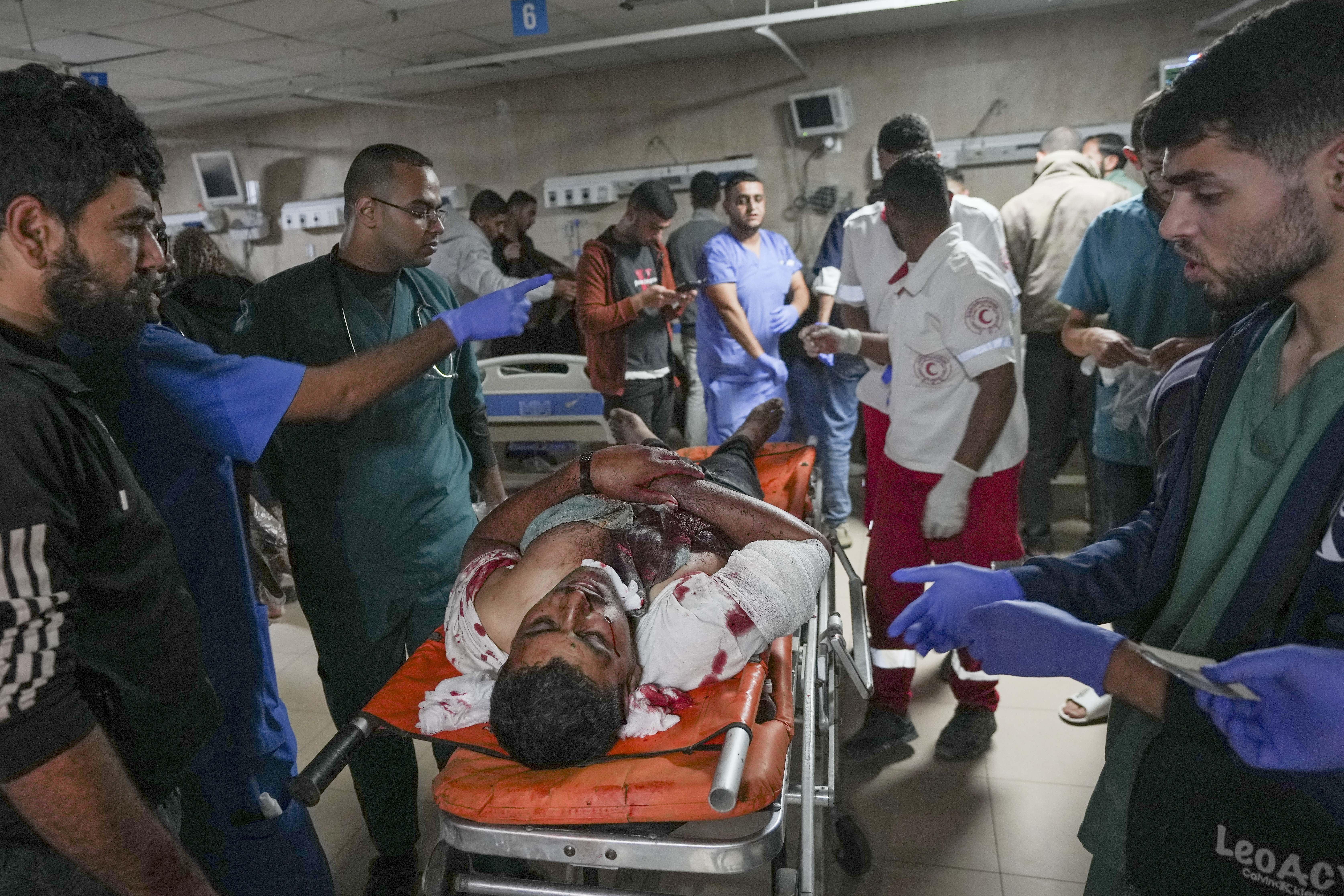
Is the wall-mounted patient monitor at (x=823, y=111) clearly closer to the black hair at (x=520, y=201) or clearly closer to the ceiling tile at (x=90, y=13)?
the black hair at (x=520, y=201)

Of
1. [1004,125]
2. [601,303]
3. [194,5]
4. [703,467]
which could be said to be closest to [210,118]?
[194,5]

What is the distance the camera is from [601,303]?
3893 millimetres

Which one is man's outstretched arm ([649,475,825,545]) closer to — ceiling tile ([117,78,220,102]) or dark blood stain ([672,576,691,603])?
dark blood stain ([672,576,691,603])

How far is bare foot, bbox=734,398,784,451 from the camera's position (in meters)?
2.65

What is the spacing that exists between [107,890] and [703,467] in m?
1.63

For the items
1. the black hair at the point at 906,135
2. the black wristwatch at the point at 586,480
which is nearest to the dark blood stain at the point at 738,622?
the black wristwatch at the point at 586,480

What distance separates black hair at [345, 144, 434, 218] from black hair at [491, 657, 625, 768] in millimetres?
1280

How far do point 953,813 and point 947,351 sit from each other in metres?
1.31

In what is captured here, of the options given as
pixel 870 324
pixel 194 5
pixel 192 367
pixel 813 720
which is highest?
pixel 194 5

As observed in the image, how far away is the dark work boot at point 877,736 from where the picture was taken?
8.28 feet

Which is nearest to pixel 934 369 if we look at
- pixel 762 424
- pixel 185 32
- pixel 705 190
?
pixel 762 424

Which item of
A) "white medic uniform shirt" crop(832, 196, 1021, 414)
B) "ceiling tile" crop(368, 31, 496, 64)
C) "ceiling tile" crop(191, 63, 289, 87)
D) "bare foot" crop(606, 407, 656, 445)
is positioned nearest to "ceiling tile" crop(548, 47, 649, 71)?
"ceiling tile" crop(368, 31, 496, 64)

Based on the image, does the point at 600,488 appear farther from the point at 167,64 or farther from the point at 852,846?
the point at 167,64

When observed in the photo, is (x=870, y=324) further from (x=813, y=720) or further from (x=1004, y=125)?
(x=1004, y=125)
